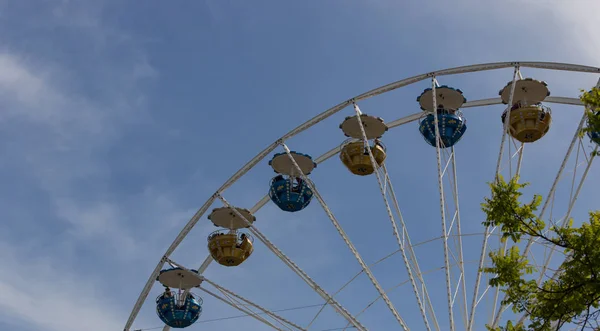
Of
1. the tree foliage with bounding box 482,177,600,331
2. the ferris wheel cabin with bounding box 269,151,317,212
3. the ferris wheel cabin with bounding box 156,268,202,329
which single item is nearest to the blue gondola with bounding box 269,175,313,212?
the ferris wheel cabin with bounding box 269,151,317,212

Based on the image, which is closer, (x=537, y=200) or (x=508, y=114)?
(x=537, y=200)

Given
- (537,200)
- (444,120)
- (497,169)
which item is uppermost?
(444,120)

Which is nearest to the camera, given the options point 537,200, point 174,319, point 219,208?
point 537,200

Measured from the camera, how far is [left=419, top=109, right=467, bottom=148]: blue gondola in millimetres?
20766

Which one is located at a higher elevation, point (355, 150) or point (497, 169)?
point (355, 150)

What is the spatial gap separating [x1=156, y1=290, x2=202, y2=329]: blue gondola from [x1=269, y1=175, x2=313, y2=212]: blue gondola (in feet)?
14.1

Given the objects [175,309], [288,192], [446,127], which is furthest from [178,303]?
[446,127]

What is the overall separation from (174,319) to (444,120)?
32.6 ft

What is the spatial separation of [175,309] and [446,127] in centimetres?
965

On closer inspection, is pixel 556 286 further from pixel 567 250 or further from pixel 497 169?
pixel 497 169

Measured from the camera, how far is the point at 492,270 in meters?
13.4

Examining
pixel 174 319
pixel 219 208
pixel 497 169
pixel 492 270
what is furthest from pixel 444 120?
pixel 174 319

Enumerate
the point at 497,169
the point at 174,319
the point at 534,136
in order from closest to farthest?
the point at 497,169 < the point at 534,136 < the point at 174,319

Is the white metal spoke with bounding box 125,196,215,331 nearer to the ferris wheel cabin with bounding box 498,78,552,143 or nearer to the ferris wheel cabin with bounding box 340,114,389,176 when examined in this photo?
the ferris wheel cabin with bounding box 340,114,389,176
